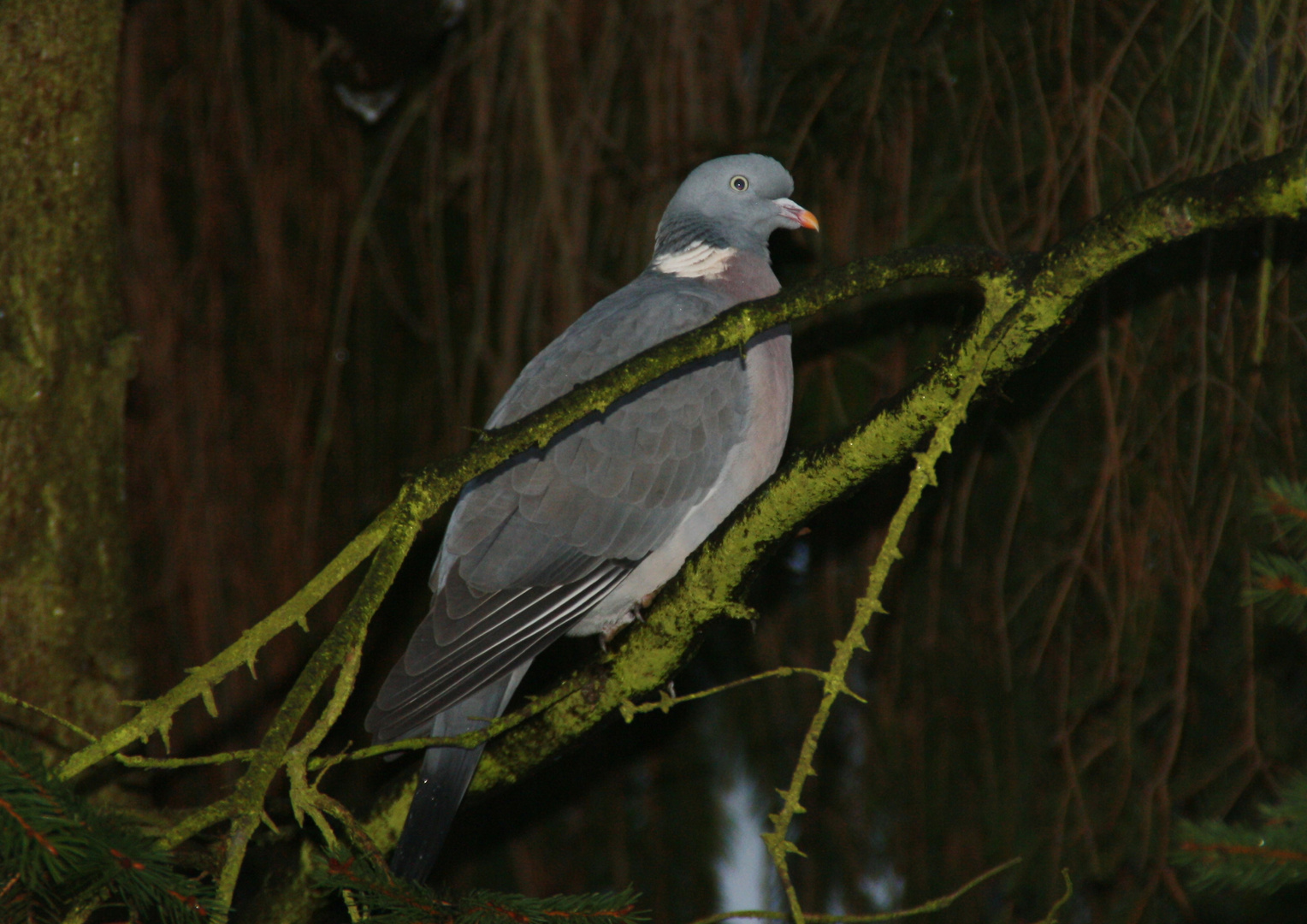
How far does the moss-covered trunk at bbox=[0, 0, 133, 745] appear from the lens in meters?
→ 2.03

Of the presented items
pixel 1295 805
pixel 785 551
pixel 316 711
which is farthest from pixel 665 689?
pixel 1295 805

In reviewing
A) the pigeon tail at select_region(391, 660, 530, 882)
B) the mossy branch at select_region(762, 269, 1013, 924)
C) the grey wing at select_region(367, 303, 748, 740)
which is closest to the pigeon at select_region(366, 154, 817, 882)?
the grey wing at select_region(367, 303, 748, 740)

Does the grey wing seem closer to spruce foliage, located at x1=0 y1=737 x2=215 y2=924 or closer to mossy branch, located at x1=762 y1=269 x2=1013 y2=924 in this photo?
mossy branch, located at x1=762 y1=269 x2=1013 y2=924

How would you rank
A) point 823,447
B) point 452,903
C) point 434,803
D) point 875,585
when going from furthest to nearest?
point 434,803, point 823,447, point 875,585, point 452,903

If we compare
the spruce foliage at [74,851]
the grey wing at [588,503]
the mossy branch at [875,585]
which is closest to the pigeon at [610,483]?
the grey wing at [588,503]

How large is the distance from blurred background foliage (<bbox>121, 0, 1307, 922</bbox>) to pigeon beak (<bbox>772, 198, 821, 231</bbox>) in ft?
0.38

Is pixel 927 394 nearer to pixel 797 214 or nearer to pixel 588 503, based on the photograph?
pixel 588 503

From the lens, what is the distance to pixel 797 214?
2.34 m

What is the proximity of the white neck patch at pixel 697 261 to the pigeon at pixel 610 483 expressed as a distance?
0.06 meters

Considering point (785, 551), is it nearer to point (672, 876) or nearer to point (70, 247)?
point (672, 876)

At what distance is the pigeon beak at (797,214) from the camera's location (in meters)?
2.32

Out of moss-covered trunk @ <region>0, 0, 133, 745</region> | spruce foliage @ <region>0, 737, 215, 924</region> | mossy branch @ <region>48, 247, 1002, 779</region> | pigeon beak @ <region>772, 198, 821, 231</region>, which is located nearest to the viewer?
spruce foliage @ <region>0, 737, 215, 924</region>

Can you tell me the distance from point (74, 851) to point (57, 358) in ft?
4.56

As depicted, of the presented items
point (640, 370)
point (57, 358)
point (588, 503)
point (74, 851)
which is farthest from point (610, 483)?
point (74, 851)
